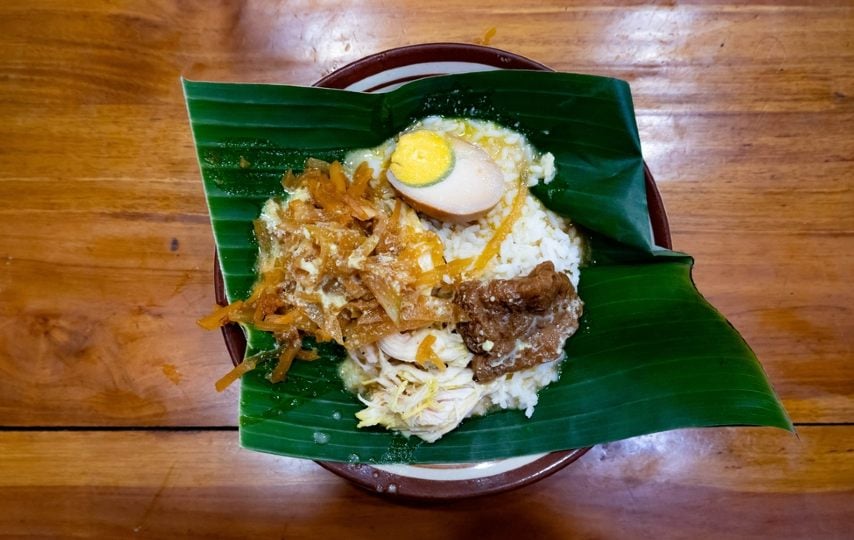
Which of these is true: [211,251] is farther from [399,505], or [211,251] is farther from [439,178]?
[399,505]

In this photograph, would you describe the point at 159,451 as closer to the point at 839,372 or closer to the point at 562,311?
the point at 562,311

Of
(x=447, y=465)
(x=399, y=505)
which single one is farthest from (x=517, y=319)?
(x=399, y=505)

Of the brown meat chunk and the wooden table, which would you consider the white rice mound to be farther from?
the wooden table

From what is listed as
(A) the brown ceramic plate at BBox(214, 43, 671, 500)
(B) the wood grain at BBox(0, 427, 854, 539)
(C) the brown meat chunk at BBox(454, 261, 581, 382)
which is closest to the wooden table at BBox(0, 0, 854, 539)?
(B) the wood grain at BBox(0, 427, 854, 539)

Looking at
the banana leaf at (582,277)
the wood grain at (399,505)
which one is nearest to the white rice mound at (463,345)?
the banana leaf at (582,277)

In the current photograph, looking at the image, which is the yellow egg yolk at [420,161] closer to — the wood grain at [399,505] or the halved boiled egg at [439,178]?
the halved boiled egg at [439,178]
